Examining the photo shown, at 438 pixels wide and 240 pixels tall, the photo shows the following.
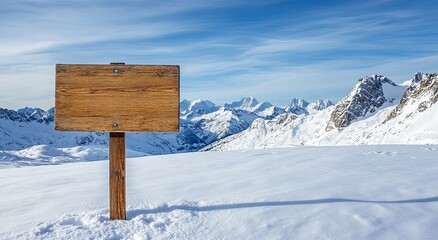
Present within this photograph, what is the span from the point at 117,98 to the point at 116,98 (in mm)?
15

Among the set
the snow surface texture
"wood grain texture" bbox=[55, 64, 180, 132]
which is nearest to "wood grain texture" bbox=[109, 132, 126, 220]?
"wood grain texture" bbox=[55, 64, 180, 132]

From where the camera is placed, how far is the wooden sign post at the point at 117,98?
605cm

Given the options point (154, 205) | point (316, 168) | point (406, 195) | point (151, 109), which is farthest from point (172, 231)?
point (316, 168)

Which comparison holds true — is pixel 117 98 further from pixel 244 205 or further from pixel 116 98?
pixel 244 205

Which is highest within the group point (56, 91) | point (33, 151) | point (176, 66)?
point (176, 66)

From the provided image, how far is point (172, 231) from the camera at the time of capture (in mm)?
5672

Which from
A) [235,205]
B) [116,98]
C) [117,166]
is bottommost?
[235,205]

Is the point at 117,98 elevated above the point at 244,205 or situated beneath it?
elevated above

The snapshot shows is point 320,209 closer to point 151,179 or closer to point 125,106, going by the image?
point 125,106

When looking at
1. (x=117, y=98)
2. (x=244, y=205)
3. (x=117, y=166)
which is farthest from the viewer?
(x=244, y=205)

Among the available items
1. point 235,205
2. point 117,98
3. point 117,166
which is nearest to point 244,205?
point 235,205

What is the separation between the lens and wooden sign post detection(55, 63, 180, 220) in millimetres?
6047

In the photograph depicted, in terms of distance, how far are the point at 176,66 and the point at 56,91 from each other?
1888mm

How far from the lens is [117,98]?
6.06 meters
